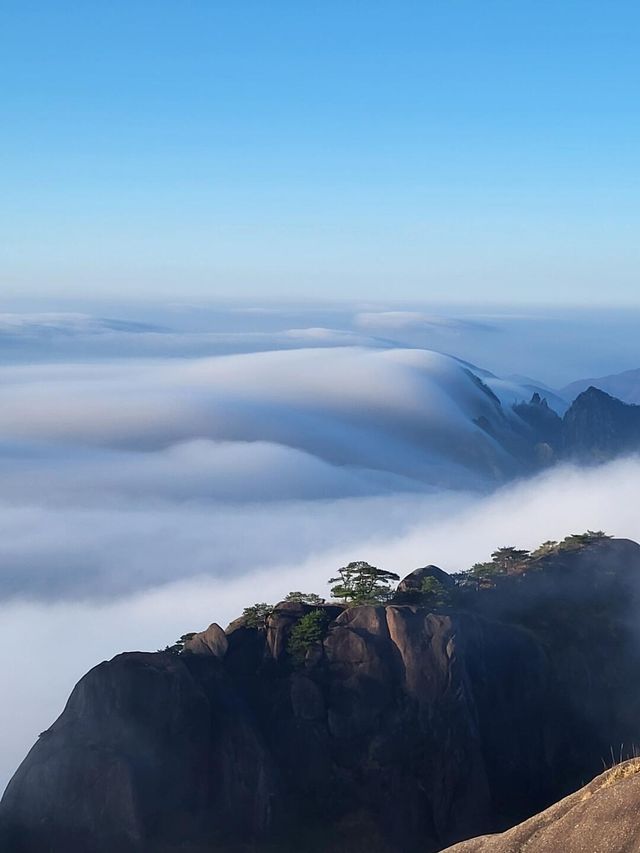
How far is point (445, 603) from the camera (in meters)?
68.4

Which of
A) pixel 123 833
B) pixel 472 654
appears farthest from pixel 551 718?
pixel 123 833

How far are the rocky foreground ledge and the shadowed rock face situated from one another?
25611 millimetres

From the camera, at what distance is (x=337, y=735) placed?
6166 centimetres

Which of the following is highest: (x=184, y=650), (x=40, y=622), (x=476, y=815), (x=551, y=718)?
(x=184, y=650)

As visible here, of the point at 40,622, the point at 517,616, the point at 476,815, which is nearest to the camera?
the point at 476,815

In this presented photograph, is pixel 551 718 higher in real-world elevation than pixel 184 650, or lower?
lower

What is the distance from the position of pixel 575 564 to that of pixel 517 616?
8.46 m

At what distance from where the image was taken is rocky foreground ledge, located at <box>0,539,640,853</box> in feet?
185

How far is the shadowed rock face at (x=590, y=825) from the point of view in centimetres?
3058

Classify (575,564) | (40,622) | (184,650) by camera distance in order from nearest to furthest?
(184,650)
(575,564)
(40,622)

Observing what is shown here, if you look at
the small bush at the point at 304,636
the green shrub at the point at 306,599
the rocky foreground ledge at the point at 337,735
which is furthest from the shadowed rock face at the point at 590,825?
the green shrub at the point at 306,599

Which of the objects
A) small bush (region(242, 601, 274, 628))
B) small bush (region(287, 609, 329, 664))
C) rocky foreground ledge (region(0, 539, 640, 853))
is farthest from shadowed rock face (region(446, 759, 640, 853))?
small bush (region(242, 601, 274, 628))

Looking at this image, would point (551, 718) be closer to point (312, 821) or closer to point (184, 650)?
point (312, 821)

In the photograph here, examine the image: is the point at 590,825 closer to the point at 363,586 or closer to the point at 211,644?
the point at 211,644
